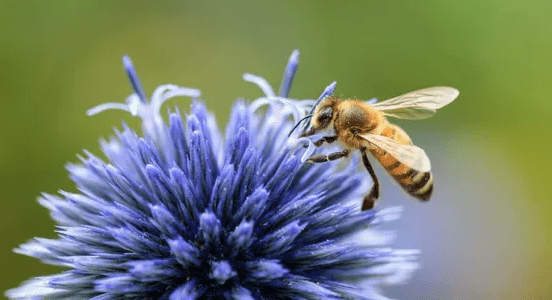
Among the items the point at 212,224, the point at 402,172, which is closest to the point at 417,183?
the point at 402,172

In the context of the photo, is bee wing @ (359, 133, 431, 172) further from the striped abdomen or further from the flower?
the flower

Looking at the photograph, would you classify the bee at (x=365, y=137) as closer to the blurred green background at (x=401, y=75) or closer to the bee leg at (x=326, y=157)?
the bee leg at (x=326, y=157)

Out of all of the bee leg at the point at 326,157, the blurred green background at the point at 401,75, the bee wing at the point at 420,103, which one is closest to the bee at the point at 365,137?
the bee leg at the point at 326,157

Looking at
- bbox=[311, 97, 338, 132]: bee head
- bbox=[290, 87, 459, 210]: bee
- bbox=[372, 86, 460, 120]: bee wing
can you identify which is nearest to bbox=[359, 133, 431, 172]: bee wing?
bbox=[290, 87, 459, 210]: bee

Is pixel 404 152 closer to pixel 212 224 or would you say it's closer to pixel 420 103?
pixel 420 103

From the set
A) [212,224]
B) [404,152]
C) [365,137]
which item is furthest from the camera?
[365,137]

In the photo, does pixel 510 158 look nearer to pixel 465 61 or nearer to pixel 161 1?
pixel 465 61

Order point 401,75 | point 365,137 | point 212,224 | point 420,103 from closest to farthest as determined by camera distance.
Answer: point 212,224 < point 365,137 < point 420,103 < point 401,75
